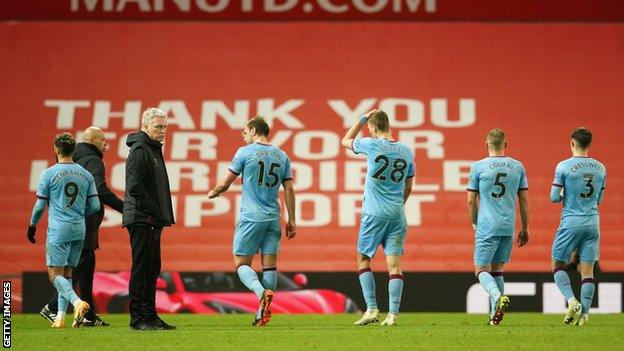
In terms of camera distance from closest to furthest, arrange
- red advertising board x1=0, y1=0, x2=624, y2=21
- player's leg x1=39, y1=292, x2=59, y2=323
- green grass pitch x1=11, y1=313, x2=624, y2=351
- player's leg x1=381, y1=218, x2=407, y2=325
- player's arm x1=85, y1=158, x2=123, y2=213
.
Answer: green grass pitch x1=11, y1=313, x2=624, y2=351
player's leg x1=381, y1=218, x2=407, y2=325
player's arm x1=85, y1=158, x2=123, y2=213
player's leg x1=39, y1=292, x2=59, y2=323
red advertising board x1=0, y1=0, x2=624, y2=21

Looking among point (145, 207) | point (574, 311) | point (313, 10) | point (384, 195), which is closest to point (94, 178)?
point (145, 207)

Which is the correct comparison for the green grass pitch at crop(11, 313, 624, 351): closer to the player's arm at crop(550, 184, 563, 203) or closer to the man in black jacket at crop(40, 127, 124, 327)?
the man in black jacket at crop(40, 127, 124, 327)

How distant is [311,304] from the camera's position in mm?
15812

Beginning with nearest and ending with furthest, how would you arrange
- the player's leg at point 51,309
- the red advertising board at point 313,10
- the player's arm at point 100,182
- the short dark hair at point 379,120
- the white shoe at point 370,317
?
the short dark hair at point 379,120 → the white shoe at point 370,317 → the player's arm at point 100,182 → the player's leg at point 51,309 → the red advertising board at point 313,10

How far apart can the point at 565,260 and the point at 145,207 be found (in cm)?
417

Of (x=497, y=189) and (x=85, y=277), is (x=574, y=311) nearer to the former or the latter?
(x=497, y=189)

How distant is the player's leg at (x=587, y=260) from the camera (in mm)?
11203

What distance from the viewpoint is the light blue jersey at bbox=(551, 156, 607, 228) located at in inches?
436

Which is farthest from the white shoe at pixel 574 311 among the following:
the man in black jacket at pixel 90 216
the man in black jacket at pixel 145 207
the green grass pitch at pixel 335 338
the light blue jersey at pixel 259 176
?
the man in black jacket at pixel 90 216

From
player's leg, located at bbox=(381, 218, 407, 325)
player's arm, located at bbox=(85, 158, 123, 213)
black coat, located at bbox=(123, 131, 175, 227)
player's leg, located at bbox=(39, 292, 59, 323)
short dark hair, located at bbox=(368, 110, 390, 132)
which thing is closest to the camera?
black coat, located at bbox=(123, 131, 175, 227)

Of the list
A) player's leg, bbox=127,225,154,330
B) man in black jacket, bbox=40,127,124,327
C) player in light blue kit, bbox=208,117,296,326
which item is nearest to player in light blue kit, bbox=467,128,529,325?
player in light blue kit, bbox=208,117,296,326

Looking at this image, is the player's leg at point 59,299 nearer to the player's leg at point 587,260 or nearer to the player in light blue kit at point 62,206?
the player in light blue kit at point 62,206

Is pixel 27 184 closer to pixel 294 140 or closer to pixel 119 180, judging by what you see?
pixel 119 180

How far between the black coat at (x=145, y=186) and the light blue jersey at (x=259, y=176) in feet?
3.72
